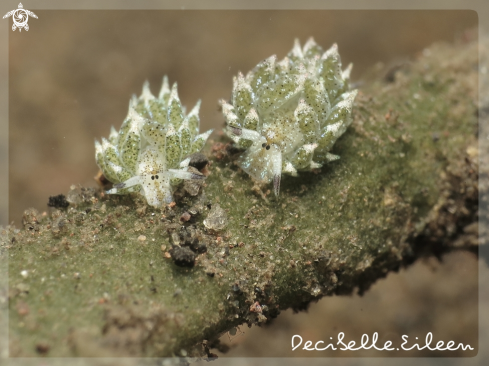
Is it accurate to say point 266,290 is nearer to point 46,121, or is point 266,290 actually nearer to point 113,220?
point 113,220

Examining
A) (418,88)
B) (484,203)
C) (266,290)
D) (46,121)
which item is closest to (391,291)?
(484,203)

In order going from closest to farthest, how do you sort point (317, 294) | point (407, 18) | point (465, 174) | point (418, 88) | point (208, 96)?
point (317, 294)
point (465, 174)
point (418, 88)
point (208, 96)
point (407, 18)

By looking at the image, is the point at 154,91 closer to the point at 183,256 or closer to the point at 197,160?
the point at 197,160

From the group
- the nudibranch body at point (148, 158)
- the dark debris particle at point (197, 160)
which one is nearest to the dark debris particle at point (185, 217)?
the nudibranch body at point (148, 158)

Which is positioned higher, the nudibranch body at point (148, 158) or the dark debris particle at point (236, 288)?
the nudibranch body at point (148, 158)

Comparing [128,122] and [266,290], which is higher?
[128,122]

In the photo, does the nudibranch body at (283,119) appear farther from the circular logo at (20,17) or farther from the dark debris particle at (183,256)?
the circular logo at (20,17)
